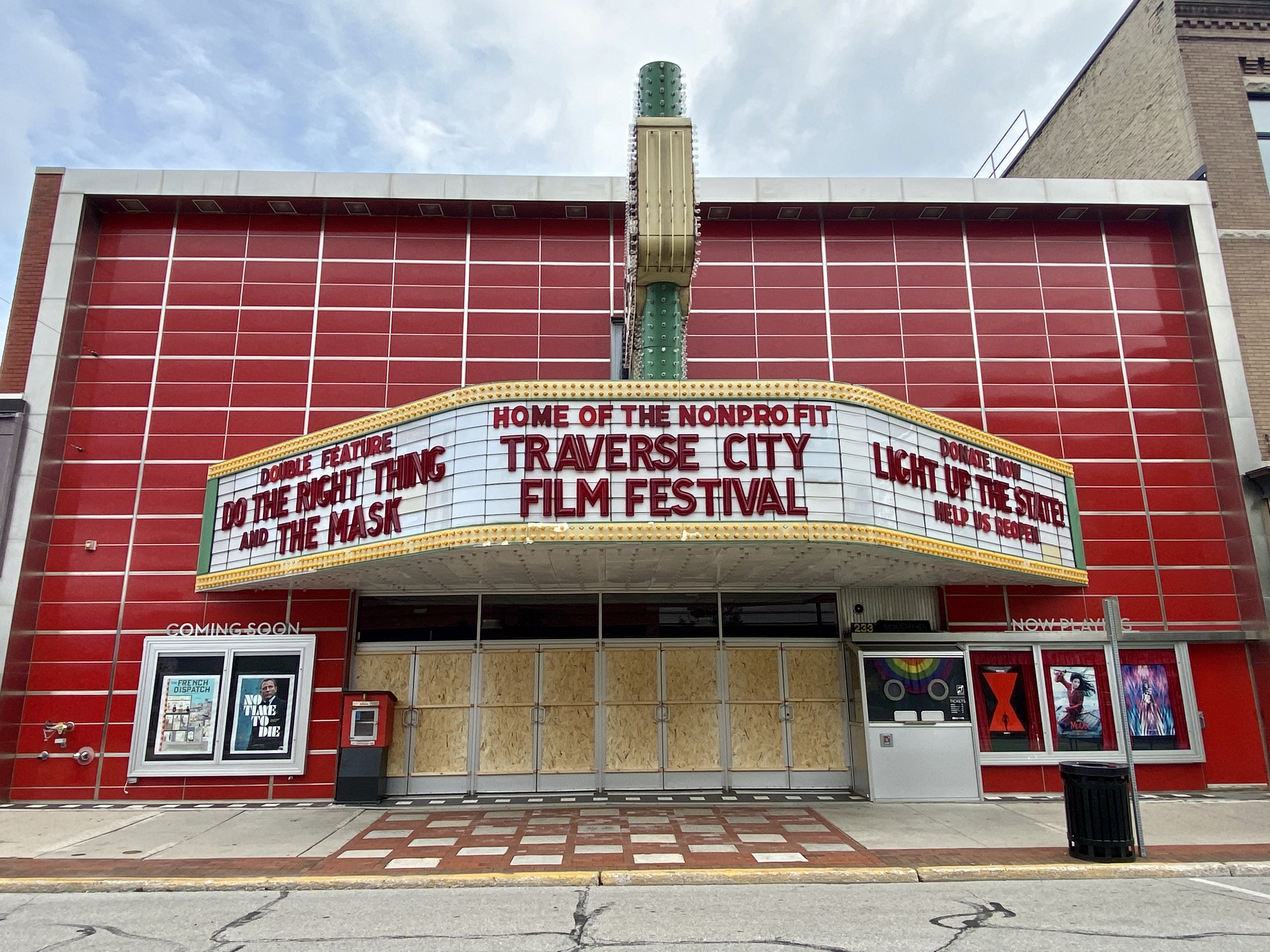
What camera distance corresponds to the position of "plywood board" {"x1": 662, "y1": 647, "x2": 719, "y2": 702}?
1550cm

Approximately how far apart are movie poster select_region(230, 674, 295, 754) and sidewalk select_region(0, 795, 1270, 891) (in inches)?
41.8

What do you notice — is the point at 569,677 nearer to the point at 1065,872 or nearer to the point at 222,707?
the point at 222,707

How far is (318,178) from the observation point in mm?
16984

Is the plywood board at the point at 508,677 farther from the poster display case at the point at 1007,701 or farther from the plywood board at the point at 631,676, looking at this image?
the poster display case at the point at 1007,701

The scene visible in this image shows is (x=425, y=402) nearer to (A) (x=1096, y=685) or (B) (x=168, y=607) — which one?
(B) (x=168, y=607)

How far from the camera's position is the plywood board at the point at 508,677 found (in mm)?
15344

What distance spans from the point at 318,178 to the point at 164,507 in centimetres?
721

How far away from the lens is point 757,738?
15344mm

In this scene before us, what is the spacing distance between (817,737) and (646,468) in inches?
291

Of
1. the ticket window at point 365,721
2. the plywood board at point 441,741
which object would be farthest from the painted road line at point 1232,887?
the ticket window at point 365,721

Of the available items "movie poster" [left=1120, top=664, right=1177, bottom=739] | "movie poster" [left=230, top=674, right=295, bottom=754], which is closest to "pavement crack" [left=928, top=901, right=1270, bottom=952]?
"movie poster" [left=1120, top=664, right=1177, bottom=739]

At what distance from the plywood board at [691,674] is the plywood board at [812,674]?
138 cm

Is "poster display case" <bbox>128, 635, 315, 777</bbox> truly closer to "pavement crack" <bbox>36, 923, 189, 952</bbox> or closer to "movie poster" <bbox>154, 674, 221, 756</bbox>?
"movie poster" <bbox>154, 674, 221, 756</bbox>

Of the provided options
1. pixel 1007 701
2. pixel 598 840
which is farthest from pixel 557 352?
pixel 1007 701
